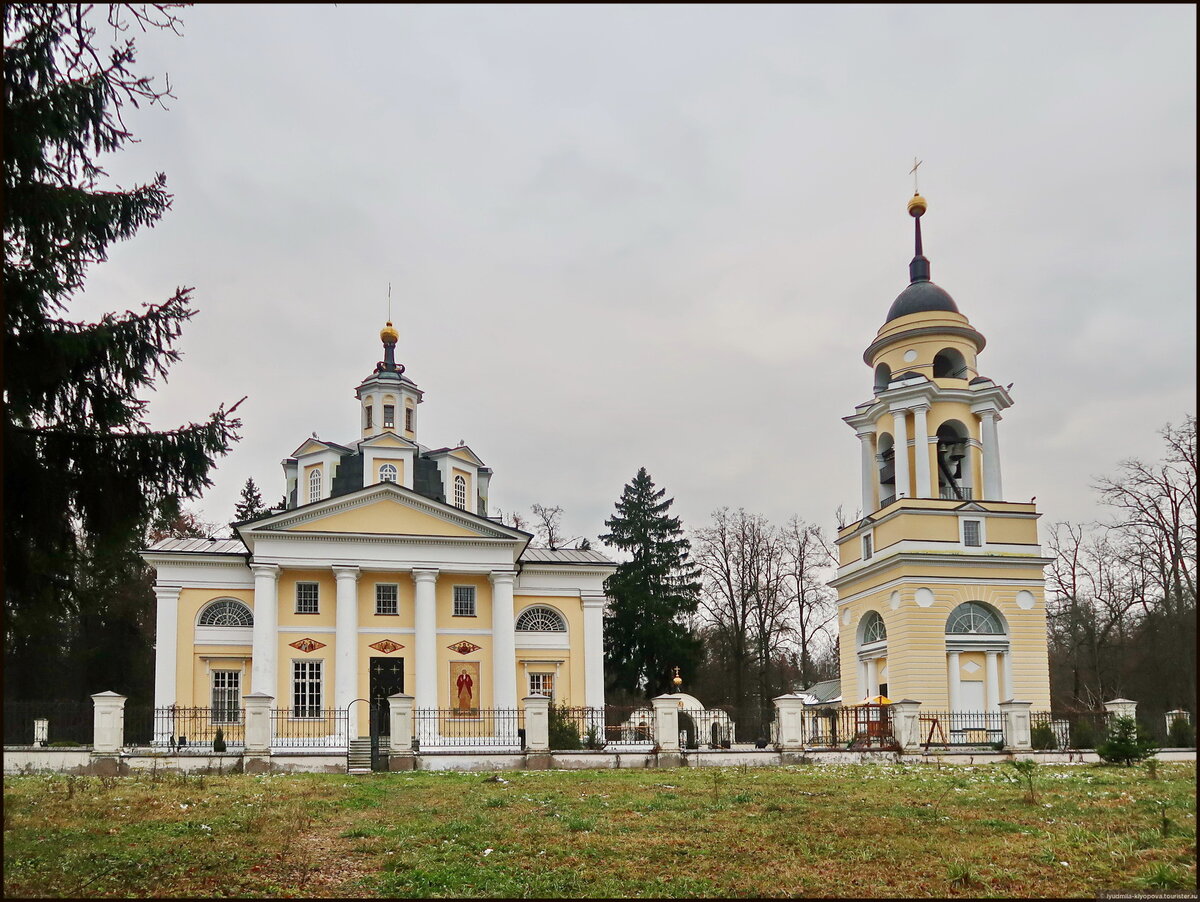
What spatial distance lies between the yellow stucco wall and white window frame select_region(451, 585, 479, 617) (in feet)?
6.75

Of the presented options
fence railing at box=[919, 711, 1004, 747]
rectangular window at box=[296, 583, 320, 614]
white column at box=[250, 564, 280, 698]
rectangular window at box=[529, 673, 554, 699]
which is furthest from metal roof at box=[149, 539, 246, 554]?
fence railing at box=[919, 711, 1004, 747]

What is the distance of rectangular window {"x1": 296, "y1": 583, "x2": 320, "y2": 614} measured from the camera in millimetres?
36594

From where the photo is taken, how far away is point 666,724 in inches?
903

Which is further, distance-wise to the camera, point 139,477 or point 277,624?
point 277,624

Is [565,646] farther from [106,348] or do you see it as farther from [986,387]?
[106,348]

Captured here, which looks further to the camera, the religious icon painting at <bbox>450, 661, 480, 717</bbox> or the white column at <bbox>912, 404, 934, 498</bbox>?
the religious icon painting at <bbox>450, 661, 480, 717</bbox>

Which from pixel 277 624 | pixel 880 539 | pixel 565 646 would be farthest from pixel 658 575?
pixel 277 624

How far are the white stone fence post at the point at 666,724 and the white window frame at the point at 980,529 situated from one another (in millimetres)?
15170

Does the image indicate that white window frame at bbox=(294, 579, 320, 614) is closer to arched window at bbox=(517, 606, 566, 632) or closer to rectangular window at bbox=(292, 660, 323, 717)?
rectangular window at bbox=(292, 660, 323, 717)

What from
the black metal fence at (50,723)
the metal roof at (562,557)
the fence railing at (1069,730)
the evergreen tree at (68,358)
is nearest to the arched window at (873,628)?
the fence railing at (1069,730)

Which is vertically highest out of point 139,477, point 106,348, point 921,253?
point 921,253

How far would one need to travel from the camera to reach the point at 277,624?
118ft

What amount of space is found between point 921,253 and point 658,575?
19.5m

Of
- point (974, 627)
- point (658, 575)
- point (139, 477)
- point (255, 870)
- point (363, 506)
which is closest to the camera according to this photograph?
point (255, 870)
